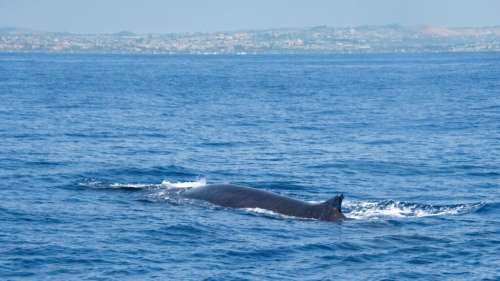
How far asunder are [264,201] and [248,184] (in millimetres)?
5716

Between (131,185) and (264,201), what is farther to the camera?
(131,185)

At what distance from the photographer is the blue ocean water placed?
23375 millimetres

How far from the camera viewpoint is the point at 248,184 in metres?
35.8

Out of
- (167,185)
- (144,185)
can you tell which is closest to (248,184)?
(167,185)

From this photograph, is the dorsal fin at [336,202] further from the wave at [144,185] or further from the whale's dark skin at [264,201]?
the wave at [144,185]

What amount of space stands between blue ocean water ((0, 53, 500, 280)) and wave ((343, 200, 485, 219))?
0.07 m

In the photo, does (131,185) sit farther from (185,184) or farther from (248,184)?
(248,184)

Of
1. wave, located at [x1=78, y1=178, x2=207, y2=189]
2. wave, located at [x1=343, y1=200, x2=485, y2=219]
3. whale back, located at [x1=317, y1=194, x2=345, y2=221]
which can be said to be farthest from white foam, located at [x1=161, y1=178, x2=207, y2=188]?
whale back, located at [x1=317, y1=194, x2=345, y2=221]

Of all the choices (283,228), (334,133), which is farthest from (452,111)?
(283,228)

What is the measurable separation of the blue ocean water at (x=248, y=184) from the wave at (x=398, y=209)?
2.6 inches

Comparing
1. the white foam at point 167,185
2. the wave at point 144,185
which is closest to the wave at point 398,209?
the wave at point 144,185

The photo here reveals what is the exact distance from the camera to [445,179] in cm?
3669

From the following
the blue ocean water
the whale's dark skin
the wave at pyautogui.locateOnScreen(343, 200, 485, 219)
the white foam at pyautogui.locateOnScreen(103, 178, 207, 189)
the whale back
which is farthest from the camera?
the white foam at pyautogui.locateOnScreen(103, 178, 207, 189)

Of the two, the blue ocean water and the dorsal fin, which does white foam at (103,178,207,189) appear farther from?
the dorsal fin
